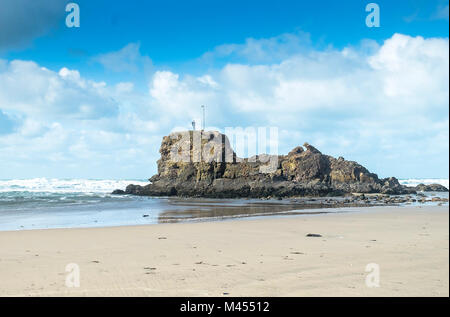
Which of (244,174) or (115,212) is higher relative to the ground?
(244,174)

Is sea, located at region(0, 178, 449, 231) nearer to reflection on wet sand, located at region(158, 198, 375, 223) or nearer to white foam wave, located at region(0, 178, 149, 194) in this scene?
reflection on wet sand, located at region(158, 198, 375, 223)

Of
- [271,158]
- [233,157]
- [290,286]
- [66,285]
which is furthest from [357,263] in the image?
[271,158]

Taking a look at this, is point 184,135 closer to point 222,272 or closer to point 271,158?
point 271,158

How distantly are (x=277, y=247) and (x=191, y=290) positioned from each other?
12.2ft

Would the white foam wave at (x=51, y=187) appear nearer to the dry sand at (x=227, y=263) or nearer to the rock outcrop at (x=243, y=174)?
the rock outcrop at (x=243, y=174)

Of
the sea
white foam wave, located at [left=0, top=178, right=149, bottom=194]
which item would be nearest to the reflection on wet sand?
the sea

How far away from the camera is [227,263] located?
665 cm

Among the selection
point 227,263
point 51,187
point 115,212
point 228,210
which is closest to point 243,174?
point 228,210

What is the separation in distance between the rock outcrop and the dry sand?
33.2 metres

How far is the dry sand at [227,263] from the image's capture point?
16.5 feet

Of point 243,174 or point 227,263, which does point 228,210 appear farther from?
point 243,174

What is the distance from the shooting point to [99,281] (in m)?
5.50

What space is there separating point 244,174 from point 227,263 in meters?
46.1

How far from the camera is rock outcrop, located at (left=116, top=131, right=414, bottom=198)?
46938mm
